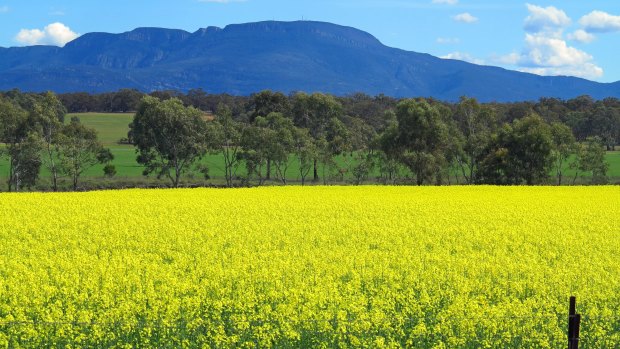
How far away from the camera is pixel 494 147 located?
75.1 m

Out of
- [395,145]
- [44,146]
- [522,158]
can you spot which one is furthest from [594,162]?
[44,146]

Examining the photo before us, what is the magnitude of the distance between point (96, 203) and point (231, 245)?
1542 cm

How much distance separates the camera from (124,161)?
110 meters

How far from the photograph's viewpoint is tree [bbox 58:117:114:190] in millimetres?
74562

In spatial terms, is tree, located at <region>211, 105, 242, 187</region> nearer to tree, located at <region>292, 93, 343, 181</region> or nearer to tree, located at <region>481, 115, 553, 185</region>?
tree, located at <region>292, 93, 343, 181</region>

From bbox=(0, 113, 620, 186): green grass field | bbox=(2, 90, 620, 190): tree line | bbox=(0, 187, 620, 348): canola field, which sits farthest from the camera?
bbox=(0, 113, 620, 186): green grass field

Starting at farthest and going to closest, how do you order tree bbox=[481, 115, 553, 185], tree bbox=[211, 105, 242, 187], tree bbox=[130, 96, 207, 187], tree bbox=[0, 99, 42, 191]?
tree bbox=[211, 105, 242, 187]
tree bbox=[130, 96, 207, 187]
tree bbox=[0, 99, 42, 191]
tree bbox=[481, 115, 553, 185]

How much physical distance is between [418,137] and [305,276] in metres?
60.4

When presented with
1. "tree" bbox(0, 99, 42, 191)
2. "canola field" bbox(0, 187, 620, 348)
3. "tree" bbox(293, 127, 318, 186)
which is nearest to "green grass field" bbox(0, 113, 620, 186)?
"tree" bbox(293, 127, 318, 186)

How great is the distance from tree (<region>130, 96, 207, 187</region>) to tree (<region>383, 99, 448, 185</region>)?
2194 cm

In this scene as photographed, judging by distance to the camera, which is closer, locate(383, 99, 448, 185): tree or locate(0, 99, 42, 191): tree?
locate(383, 99, 448, 185): tree

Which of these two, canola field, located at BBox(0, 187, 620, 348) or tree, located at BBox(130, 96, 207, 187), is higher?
tree, located at BBox(130, 96, 207, 187)

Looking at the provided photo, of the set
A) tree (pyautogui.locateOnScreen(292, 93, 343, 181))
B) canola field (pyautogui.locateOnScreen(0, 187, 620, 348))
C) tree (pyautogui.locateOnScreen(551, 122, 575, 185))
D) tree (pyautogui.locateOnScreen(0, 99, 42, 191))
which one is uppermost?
tree (pyautogui.locateOnScreen(292, 93, 343, 181))

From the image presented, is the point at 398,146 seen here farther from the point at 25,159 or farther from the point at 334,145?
the point at 25,159
